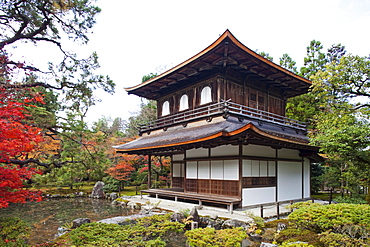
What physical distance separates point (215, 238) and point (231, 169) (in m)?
5.97

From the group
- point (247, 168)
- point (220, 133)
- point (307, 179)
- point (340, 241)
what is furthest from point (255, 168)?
point (340, 241)

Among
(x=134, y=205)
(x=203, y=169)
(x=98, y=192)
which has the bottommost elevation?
(x=98, y=192)

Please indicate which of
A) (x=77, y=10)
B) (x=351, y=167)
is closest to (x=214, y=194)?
(x=351, y=167)

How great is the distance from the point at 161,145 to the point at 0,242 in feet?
27.2

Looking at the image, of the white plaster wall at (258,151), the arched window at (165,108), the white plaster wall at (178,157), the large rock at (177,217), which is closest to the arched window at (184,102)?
the arched window at (165,108)

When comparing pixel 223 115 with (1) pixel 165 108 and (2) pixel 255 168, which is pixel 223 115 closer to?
(2) pixel 255 168

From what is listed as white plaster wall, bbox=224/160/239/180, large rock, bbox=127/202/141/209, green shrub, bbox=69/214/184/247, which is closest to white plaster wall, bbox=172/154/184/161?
large rock, bbox=127/202/141/209

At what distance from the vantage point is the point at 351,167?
480 inches

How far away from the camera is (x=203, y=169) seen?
42.5 ft

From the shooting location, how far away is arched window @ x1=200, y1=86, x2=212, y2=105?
13.8 meters

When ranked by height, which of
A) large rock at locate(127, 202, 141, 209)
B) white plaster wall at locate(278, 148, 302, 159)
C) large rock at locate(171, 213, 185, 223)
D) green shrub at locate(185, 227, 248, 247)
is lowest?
large rock at locate(127, 202, 141, 209)

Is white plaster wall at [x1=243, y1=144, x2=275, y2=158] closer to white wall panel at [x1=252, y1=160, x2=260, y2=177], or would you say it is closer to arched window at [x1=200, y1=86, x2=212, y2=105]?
white wall panel at [x1=252, y1=160, x2=260, y2=177]

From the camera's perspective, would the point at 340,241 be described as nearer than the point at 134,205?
Yes

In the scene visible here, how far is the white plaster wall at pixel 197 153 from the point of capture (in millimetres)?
13055
